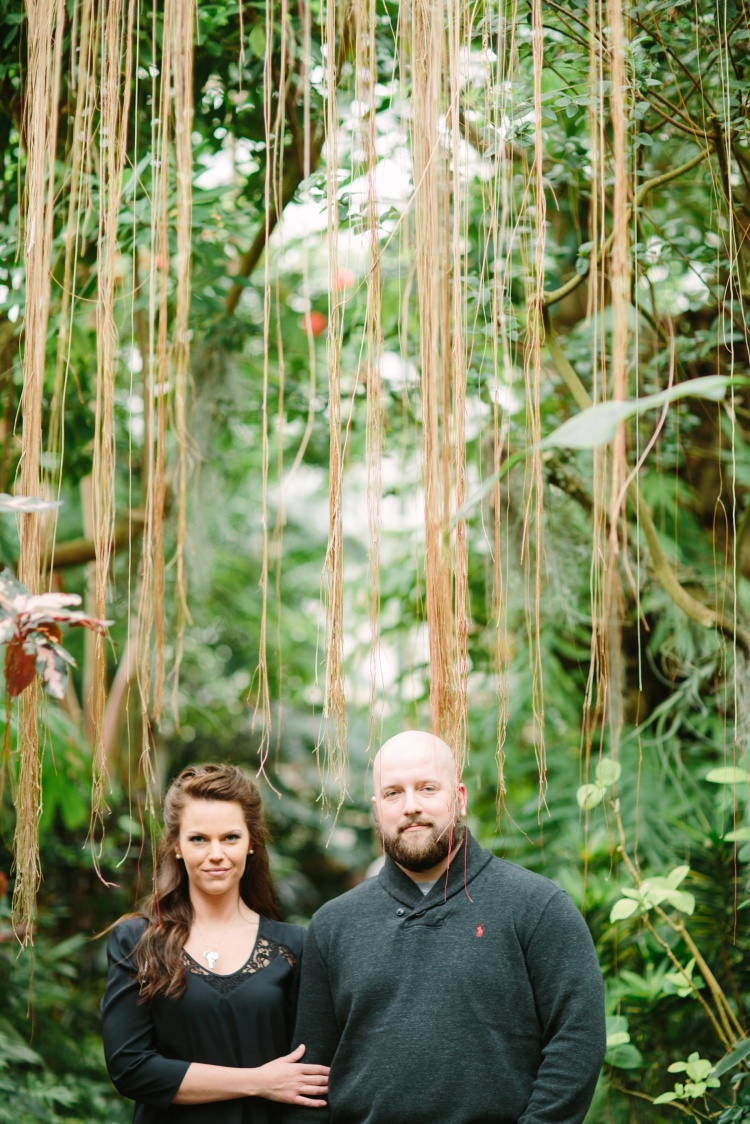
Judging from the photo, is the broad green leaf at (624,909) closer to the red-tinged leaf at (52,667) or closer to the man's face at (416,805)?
the man's face at (416,805)

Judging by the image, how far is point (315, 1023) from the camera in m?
1.41

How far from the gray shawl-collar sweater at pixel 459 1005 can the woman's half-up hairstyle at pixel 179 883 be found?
189 millimetres

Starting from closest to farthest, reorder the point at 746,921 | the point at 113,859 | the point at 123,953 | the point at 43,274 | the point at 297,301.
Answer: the point at 43,274
the point at 123,953
the point at 746,921
the point at 297,301
the point at 113,859

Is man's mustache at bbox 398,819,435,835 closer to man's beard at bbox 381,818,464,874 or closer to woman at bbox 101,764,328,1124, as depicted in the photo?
man's beard at bbox 381,818,464,874

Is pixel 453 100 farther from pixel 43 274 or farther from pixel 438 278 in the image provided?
pixel 43 274

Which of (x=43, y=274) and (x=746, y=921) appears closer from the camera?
(x=43, y=274)

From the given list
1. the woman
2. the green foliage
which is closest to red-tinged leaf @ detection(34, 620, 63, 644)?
the woman

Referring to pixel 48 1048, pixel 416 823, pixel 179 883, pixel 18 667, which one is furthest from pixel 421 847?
A: pixel 48 1048

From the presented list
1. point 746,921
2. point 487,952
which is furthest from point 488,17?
point 746,921

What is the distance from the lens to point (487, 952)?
133 cm

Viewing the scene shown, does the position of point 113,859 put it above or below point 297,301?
below

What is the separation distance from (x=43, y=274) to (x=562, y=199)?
5.40 ft

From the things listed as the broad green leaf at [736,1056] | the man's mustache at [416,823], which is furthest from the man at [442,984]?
the broad green leaf at [736,1056]

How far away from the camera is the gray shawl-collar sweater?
1.26m
